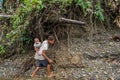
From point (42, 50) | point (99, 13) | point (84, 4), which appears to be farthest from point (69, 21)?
point (42, 50)

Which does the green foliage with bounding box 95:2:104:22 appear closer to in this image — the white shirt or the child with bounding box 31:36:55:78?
the child with bounding box 31:36:55:78

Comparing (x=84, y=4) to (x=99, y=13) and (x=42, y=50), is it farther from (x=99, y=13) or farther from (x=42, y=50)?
(x=42, y=50)

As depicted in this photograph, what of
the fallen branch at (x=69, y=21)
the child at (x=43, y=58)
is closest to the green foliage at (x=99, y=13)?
the fallen branch at (x=69, y=21)

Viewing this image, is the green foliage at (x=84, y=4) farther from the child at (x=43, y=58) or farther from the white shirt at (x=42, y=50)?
the white shirt at (x=42, y=50)

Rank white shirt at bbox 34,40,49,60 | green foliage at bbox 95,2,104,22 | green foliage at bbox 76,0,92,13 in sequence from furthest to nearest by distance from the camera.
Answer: green foliage at bbox 95,2,104,22
green foliage at bbox 76,0,92,13
white shirt at bbox 34,40,49,60

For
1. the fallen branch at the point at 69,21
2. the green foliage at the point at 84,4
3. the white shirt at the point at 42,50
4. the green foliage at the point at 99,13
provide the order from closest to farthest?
the white shirt at the point at 42,50 → the fallen branch at the point at 69,21 → the green foliage at the point at 84,4 → the green foliage at the point at 99,13

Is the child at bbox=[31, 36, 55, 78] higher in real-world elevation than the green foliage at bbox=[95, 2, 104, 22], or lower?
lower

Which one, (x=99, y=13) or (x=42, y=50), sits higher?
(x=99, y=13)

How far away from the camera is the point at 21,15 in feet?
29.1

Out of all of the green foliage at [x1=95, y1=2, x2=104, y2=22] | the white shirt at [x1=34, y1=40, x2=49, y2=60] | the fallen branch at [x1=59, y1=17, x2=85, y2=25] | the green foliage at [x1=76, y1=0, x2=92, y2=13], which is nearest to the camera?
the white shirt at [x1=34, y1=40, x2=49, y2=60]

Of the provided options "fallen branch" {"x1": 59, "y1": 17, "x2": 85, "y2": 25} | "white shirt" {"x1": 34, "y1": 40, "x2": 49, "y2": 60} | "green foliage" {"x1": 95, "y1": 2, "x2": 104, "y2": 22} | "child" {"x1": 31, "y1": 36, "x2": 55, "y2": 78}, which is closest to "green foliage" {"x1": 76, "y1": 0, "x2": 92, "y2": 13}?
"green foliage" {"x1": 95, "y1": 2, "x2": 104, "y2": 22}

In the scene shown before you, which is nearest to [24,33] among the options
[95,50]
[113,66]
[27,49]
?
[27,49]

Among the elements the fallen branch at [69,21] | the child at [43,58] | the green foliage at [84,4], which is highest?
the green foliage at [84,4]

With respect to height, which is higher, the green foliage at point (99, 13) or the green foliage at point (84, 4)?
the green foliage at point (84, 4)
